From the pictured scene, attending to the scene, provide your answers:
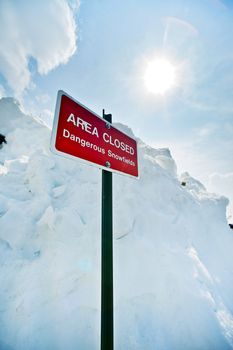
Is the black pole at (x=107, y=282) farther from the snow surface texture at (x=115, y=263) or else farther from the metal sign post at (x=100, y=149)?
the snow surface texture at (x=115, y=263)

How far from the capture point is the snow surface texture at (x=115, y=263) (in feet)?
10.3

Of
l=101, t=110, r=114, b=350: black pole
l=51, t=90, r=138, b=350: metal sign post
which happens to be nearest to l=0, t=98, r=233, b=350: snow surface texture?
l=101, t=110, r=114, b=350: black pole

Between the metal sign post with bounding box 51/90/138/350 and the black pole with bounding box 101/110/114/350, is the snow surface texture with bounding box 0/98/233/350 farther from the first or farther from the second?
the metal sign post with bounding box 51/90/138/350

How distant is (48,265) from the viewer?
408 centimetres

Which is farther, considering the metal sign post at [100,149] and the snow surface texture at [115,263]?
the snow surface texture at [115,263]

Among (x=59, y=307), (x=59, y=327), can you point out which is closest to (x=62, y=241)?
(x=59, y=307)

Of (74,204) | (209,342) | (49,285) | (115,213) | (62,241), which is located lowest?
(209,342)

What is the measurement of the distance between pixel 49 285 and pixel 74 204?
258 centimetres

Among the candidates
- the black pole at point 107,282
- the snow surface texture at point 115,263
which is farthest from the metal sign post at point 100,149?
the snow surface texture at point 115,263

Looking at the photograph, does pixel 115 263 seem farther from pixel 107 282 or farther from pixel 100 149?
pixel 100 149

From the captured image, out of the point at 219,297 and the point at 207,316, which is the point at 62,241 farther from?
the point at 219,297

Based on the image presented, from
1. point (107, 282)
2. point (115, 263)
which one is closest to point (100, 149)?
point (107, 282)

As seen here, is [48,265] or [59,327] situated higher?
[48,265]

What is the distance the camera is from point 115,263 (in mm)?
4184
